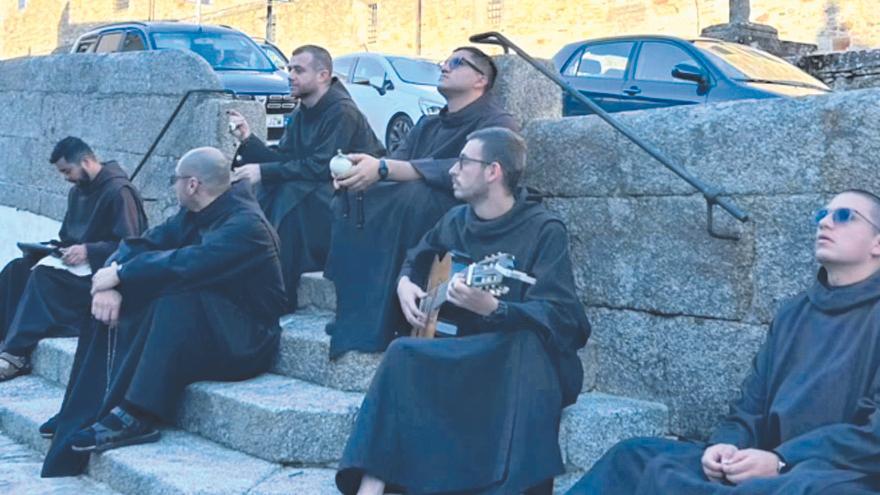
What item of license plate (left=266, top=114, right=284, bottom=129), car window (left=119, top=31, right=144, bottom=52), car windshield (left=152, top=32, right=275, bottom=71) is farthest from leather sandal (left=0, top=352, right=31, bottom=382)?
car window (left=119, top=31, right=144, bottom=52)

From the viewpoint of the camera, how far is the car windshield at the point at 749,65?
10.1m

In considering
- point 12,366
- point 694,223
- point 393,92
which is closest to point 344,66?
point 393,92

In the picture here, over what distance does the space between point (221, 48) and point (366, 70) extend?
2402 millimetres

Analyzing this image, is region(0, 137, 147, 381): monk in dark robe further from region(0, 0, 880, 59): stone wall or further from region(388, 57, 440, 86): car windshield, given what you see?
region(0, 0, 880, 59): stone wall

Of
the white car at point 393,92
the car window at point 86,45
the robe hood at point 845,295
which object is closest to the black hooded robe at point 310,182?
the robe hood at point 845,295

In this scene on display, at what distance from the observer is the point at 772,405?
146 inches

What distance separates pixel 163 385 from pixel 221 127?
111 inches

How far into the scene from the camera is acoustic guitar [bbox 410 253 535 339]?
12.9 ft

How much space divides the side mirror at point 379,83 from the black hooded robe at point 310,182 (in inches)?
304

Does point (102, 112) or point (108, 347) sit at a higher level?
point (102, 112)

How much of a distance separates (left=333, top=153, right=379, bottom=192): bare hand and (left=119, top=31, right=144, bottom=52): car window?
28.9ft

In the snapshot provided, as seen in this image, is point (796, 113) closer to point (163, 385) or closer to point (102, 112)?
point (163, 385)

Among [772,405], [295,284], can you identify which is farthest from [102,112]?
[772,405]

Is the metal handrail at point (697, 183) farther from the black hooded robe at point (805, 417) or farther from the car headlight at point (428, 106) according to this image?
the car headlight at point (428, 106)
